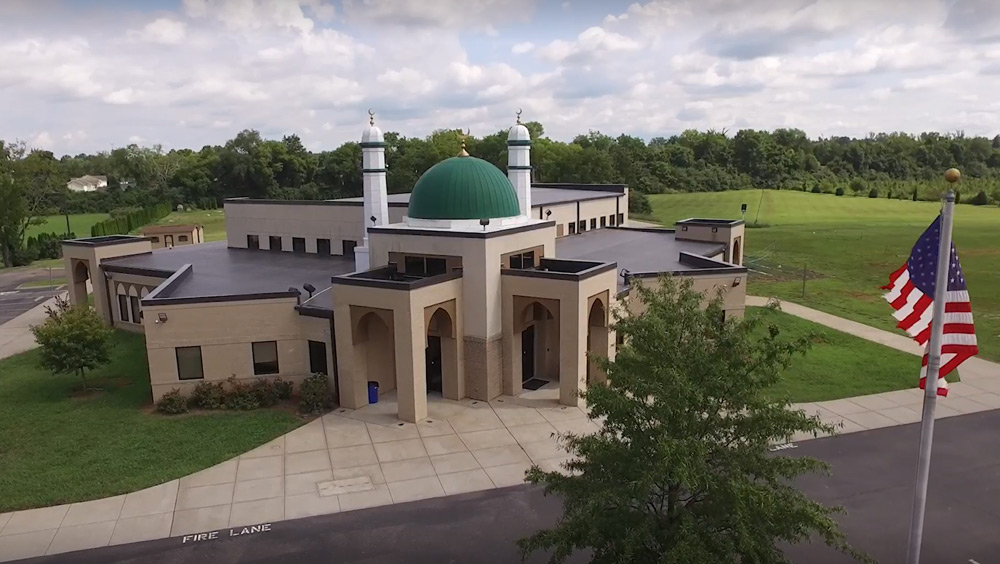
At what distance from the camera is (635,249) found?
3947 centimetres

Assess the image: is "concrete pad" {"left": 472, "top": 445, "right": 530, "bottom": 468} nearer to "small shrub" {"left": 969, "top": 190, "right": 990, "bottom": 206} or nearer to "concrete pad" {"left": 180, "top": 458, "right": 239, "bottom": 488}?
"concrete pad" {"left": 180, "top": 458, "right": 239, "bottom": 488}

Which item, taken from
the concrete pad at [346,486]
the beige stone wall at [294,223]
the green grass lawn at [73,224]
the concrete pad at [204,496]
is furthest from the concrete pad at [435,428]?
the green grass lawn at [73,224]

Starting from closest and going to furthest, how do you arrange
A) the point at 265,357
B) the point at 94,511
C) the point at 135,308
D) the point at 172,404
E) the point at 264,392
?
the point at 94,511
the point at 172,404
the point at 264,392
the point at 265,357
the point at 135,308

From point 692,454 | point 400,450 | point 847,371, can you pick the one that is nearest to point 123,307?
point 400,450

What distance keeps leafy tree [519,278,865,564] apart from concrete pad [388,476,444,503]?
288 inches

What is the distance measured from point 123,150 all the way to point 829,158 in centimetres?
13755

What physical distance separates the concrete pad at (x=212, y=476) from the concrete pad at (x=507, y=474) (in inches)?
292

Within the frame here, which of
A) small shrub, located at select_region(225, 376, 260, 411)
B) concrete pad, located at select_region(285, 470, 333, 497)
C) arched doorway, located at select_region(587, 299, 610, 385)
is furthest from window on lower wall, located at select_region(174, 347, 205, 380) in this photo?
arched doorway, located at select_region(587, 299, 610, 385)

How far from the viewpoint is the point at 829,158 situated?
5118 inches

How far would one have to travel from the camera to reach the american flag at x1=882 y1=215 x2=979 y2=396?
39.0 feet

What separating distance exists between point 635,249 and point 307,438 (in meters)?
23.1

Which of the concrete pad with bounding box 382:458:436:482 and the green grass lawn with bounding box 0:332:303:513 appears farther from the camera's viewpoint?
the concrete pad with bounding box 382:458:436:482

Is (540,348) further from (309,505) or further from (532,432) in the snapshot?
(309,505)

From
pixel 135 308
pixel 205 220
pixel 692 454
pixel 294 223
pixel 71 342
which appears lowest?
pixel 135 308
